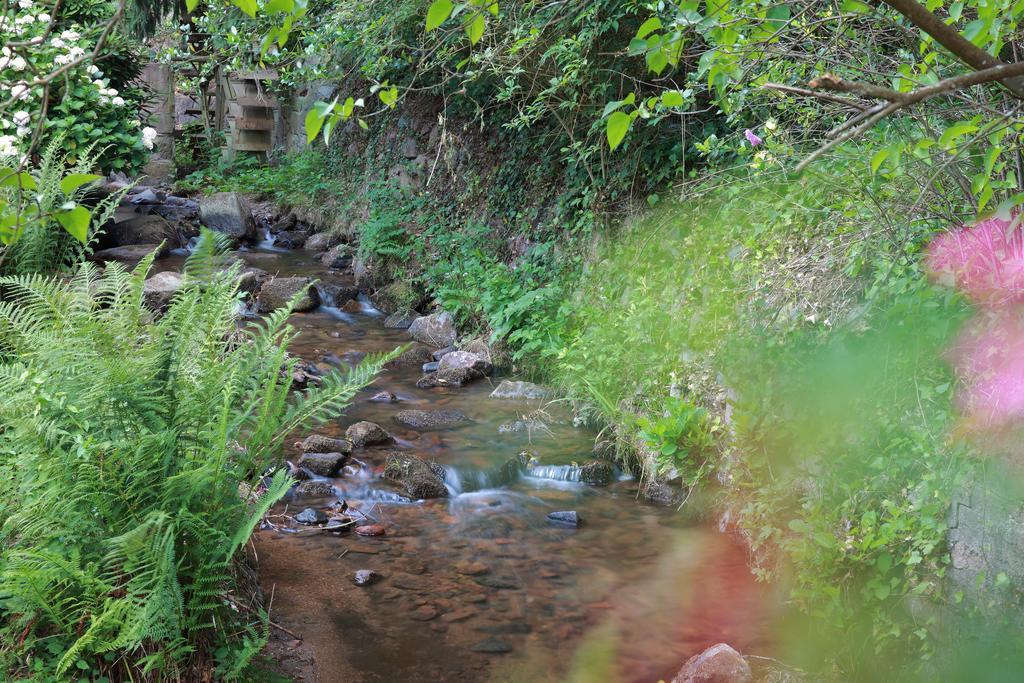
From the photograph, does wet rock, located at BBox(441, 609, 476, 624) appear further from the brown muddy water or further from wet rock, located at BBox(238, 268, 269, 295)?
wet rock, located at BBox(238, 268, 269, 295)

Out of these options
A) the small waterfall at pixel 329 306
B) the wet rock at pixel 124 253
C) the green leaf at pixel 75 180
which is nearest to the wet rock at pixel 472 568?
the green leaf at pixel 75 180

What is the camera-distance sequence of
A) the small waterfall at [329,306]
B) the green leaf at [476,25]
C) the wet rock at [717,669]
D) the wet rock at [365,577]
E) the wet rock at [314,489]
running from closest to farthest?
the green leaf at [476,25] < the wet rock at [717,669] < the wet rock at [365,577] < the wet rock at [314,489] < the small waterfall at [329,306]

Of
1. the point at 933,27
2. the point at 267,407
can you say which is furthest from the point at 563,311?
the point at 933,27

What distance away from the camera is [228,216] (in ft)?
43.0

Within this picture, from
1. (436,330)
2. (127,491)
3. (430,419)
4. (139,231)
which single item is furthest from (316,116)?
(139,231)

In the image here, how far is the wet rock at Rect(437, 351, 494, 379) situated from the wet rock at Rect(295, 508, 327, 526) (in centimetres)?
308

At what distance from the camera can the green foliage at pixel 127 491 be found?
9.47 ft

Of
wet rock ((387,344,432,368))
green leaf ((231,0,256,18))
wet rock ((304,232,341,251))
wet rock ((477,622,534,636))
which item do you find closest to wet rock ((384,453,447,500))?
wet rock ((477,622,534,636))

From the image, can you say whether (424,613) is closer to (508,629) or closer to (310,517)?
(508,629)

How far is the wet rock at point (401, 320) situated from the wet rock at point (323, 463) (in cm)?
403

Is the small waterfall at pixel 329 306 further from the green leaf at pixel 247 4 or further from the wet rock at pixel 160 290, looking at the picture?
the green leaf at pixel 247 4

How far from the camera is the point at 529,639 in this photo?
4113 mm

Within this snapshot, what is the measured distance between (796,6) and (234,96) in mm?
14658

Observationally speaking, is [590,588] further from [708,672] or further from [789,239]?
[789,239]
